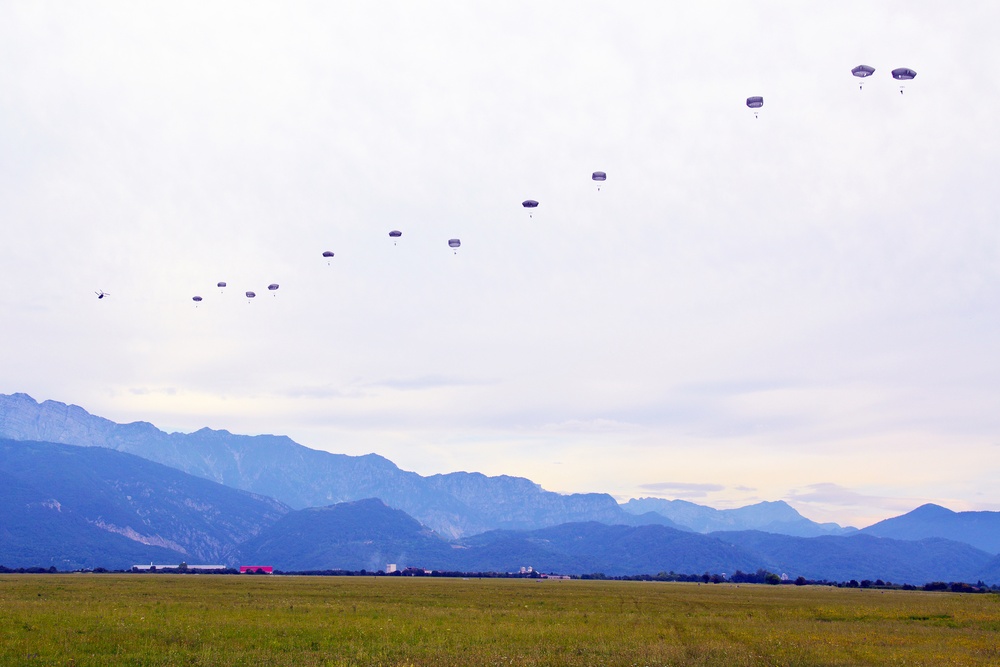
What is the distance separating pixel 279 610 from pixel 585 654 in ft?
97.4

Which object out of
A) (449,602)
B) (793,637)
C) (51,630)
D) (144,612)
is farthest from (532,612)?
(51,630)

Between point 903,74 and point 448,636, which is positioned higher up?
point 903,74

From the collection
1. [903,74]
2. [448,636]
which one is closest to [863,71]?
[903,74]

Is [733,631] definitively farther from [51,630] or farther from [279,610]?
[51,630]

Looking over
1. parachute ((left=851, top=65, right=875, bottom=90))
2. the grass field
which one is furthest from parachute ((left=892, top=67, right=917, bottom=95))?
the grass field

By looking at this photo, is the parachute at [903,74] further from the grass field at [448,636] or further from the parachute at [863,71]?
the grass field at [448,636]

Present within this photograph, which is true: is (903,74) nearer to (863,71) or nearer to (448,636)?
(863,71)

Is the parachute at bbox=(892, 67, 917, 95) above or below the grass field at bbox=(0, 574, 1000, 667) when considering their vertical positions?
above

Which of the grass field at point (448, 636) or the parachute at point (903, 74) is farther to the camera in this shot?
the parachute at point (903, 74)

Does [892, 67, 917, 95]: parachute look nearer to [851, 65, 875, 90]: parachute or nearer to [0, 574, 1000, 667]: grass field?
[851, 65, 875, 90]: parachute

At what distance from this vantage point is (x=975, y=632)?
60344mm

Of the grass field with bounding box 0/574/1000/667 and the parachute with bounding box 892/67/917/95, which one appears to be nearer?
the grass field with bounding box 0/574/1000/667

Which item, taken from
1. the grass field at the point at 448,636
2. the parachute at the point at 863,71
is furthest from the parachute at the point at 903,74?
the grass field at the point at 448,636

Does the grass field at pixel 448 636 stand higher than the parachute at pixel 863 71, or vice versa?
the parachute at pixel 863 71
